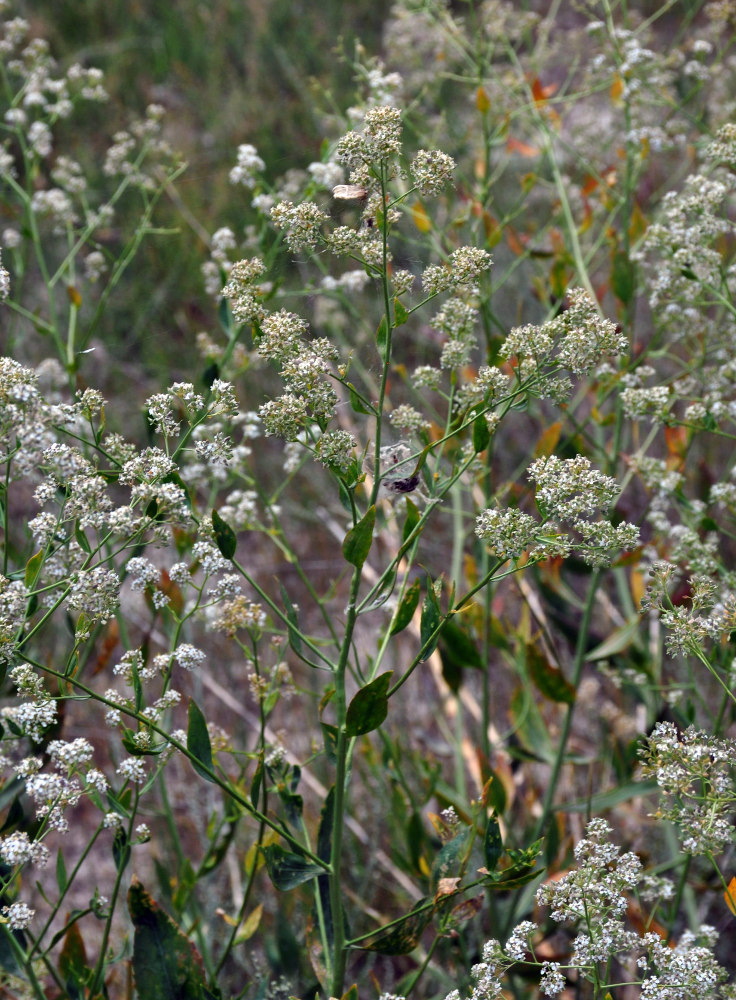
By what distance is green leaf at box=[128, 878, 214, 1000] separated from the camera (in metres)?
1.62

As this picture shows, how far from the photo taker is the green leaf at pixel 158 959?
1.62 meters

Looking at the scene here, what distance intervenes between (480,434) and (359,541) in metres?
0.24

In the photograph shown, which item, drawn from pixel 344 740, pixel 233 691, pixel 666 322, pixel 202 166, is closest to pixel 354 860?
pixel 233 691

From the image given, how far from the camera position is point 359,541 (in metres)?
1.33

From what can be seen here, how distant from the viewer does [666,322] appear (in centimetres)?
216

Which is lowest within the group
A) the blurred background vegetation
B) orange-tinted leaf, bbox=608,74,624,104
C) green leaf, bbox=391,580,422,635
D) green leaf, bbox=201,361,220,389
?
green leaf, bbox=391,580,422,635

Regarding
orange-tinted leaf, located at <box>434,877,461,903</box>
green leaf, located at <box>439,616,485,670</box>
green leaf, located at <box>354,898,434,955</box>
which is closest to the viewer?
orange-tinted leaf, located at <box>434,877,461,903</box>

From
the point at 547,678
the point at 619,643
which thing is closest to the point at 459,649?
the point at 547,678

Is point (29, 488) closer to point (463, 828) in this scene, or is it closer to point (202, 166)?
point (202, 166)

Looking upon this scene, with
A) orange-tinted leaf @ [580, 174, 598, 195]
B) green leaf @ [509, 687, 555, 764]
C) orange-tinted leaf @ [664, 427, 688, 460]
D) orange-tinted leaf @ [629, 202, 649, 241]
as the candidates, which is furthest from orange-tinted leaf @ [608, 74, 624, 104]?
green leaf @ [509, 687, 555, 764]

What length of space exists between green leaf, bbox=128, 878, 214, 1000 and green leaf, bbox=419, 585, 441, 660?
0.70 metres

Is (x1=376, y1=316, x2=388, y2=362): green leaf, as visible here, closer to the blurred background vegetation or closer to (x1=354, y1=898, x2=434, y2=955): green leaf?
(x1=354, y1=898, x2=434, y2=955): green leaf

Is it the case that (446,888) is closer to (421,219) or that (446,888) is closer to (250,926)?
(250,926)

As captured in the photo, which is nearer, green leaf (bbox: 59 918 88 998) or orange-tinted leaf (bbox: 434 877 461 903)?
orange-tinted leaf (bbox: 434 877 461 903)
